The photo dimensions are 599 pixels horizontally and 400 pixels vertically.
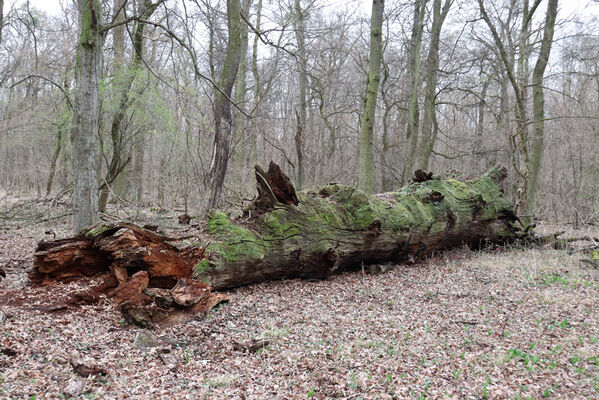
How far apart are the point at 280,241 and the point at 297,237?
28cm

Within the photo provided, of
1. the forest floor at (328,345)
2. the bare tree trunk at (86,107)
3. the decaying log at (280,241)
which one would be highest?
the bare tree trunk at (86,107)

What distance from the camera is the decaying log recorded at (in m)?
4.19

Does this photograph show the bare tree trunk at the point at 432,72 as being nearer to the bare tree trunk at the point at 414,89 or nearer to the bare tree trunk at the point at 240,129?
the bare tree trunk at the point at 414,89

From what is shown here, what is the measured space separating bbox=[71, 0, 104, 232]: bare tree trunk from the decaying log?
194cm

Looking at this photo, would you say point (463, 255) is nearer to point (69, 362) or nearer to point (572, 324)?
point (572, 324)

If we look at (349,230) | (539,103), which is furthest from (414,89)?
(349,230)

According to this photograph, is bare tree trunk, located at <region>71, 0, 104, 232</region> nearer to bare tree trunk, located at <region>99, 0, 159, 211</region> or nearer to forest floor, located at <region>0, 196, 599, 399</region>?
forest floor, located at <region>0, 196, 599, 399</region>

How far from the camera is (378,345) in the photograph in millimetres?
3607

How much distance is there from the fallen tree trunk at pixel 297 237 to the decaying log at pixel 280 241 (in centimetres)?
1

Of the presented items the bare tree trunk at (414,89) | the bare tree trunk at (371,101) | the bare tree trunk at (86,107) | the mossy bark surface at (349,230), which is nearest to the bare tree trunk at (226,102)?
the bare tree trunk at (86,107)

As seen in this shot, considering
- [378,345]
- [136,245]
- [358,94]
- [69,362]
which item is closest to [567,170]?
[358,94]

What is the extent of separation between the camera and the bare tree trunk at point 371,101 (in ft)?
35.0

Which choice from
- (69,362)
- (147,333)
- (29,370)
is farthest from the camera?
(147,333)

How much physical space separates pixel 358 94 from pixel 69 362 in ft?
58.8
